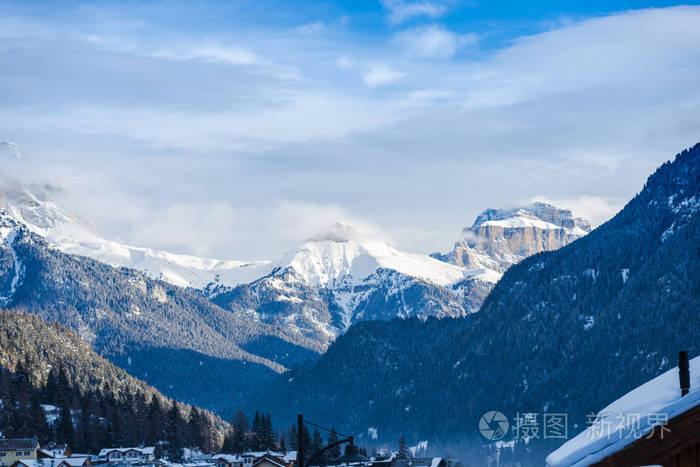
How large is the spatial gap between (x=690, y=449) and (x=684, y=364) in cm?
122

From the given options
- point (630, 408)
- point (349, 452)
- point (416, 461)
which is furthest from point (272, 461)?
point (630, 408)

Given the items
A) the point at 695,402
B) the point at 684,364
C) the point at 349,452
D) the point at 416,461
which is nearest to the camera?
the point at 695,402

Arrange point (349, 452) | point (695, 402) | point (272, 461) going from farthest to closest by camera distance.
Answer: point (272, 461) < point (349, 452) < point (695, 402)

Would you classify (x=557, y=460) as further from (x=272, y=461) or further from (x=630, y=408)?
(x=272, y=461)

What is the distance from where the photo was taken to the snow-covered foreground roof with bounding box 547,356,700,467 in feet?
46.0

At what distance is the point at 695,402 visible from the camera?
13.9 metres

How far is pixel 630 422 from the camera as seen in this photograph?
1449cm

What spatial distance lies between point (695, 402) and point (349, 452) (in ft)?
118

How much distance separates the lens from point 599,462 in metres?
14.0

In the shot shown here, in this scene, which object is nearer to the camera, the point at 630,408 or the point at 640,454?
the point at 640,454

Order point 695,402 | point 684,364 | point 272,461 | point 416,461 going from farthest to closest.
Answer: point 272,461
point 416,461
point 684,364
point 695,402

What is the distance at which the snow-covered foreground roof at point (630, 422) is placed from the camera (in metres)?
14.0

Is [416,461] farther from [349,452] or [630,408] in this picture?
[630,408]

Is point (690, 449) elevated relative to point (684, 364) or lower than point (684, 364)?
lower
